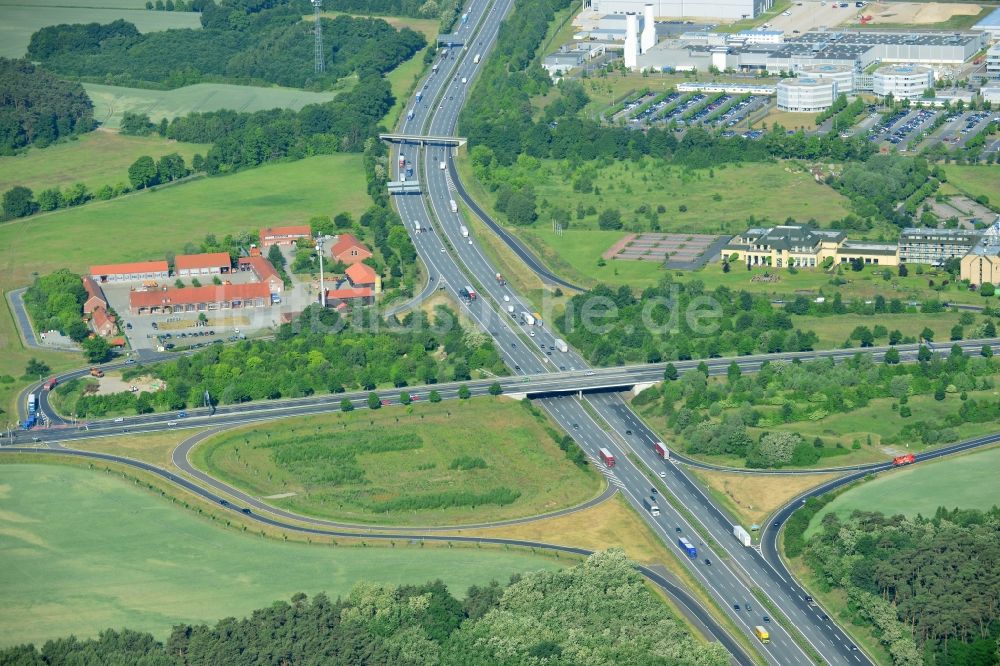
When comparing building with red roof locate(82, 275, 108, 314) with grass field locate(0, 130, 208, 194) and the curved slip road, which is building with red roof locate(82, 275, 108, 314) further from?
grass field locate(0, 130, 208, 194)

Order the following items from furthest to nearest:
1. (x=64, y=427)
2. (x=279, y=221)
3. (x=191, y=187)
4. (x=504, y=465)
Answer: (x=191, y=187) < (x=279, y=221) < (x=64, y=427) < (x=504, y=465)

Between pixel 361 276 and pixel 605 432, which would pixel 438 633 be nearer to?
pixel 605 432

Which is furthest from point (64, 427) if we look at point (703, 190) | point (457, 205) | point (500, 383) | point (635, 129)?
point (635, 129)

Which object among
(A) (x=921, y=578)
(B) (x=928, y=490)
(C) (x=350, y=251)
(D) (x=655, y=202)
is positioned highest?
(A) (x=921, y=578)

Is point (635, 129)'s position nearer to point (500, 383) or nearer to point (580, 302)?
point (580, 302)

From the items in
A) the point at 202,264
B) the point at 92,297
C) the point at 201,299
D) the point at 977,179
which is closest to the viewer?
the point at 201,299

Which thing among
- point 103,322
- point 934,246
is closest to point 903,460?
point 934,246
